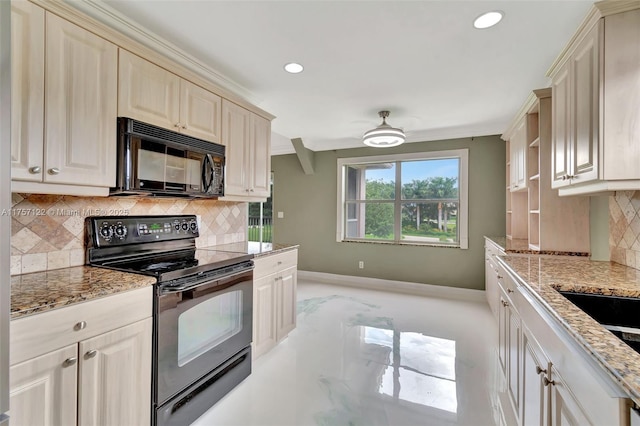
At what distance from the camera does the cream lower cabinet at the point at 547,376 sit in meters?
0.79

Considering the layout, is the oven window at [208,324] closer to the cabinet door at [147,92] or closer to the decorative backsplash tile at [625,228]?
the cabinet door at [147,92]

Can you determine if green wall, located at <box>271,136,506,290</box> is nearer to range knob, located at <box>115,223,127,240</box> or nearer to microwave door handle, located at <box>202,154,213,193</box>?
microwave door handle, located at <box>202,154,213,193</box>

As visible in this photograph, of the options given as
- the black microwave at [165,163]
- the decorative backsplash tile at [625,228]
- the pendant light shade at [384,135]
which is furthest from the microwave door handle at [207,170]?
the decorative backsplash tile at [625,228]

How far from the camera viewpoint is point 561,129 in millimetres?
1958

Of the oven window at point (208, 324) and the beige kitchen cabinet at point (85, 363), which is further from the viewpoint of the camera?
the oven window at point (208, 324)

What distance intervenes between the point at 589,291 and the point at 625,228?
34.1 inches

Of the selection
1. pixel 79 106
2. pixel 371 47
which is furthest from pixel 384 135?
pixel 79 106

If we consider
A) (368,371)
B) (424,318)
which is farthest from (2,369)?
(424,318)

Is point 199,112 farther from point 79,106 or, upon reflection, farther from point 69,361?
point 69,361

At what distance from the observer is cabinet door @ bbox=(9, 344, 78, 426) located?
104 centimetres

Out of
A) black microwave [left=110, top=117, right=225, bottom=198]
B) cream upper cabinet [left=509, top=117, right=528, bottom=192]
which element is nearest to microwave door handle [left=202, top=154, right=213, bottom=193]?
black microwave [left=110, top=117, right=225, bottom=198]

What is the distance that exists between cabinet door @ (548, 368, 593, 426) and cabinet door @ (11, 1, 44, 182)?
7.55ft

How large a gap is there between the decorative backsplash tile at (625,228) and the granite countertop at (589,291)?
8 centimetres

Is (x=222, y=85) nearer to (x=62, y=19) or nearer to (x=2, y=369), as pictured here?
(x=62, y=19)
